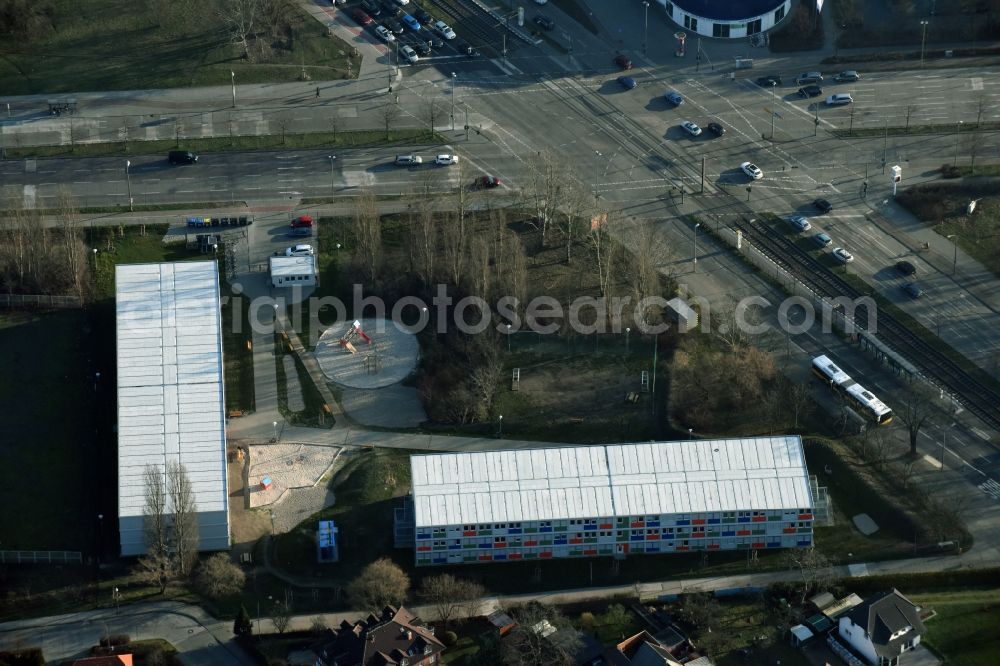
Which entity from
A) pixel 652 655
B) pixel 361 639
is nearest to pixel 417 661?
pixel 361 639

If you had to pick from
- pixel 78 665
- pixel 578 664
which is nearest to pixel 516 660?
pixel 578 664

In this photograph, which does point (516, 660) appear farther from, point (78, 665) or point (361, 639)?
point (78, 665)

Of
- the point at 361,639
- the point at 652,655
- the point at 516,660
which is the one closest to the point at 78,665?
the point at 361,639

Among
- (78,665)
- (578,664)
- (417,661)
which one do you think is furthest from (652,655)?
(78,665)

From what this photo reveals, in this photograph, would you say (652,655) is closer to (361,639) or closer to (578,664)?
(578,664)

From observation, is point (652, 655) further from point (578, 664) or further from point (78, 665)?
point (78, 665)

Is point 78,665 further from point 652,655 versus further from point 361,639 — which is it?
point 652,655
